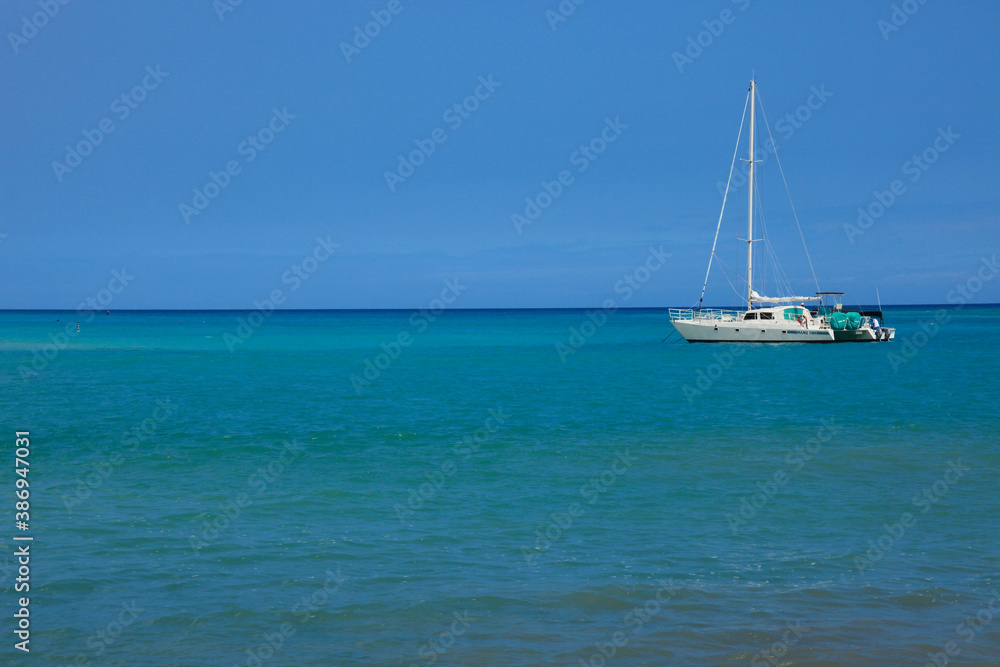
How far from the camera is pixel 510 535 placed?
37.4ft

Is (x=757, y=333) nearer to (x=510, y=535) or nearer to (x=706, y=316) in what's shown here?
(x=706, y=316)

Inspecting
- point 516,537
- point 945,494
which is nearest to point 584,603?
point 516,537

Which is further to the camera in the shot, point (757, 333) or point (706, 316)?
point (706, 316)

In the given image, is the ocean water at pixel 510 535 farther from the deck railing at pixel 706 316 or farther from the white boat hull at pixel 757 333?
the deck railing at pixel 706 316

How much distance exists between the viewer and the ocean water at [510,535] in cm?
781

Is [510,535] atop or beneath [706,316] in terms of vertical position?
atop

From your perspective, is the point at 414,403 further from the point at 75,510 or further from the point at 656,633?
the point at 656,633

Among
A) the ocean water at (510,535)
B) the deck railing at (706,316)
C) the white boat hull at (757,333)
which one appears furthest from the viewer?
the deck railing at (706,316)

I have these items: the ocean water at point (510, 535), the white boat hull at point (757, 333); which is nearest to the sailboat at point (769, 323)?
the white boat hull at point (757, 333)

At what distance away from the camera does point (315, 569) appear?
9.91 m

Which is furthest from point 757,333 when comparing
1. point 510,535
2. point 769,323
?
point 510,535

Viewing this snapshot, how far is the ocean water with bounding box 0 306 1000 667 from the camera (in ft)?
25.6

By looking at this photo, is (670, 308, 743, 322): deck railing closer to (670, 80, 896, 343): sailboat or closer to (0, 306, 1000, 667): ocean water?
(670, 80, 896, 343): sailboat

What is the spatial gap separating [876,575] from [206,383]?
108 feet
